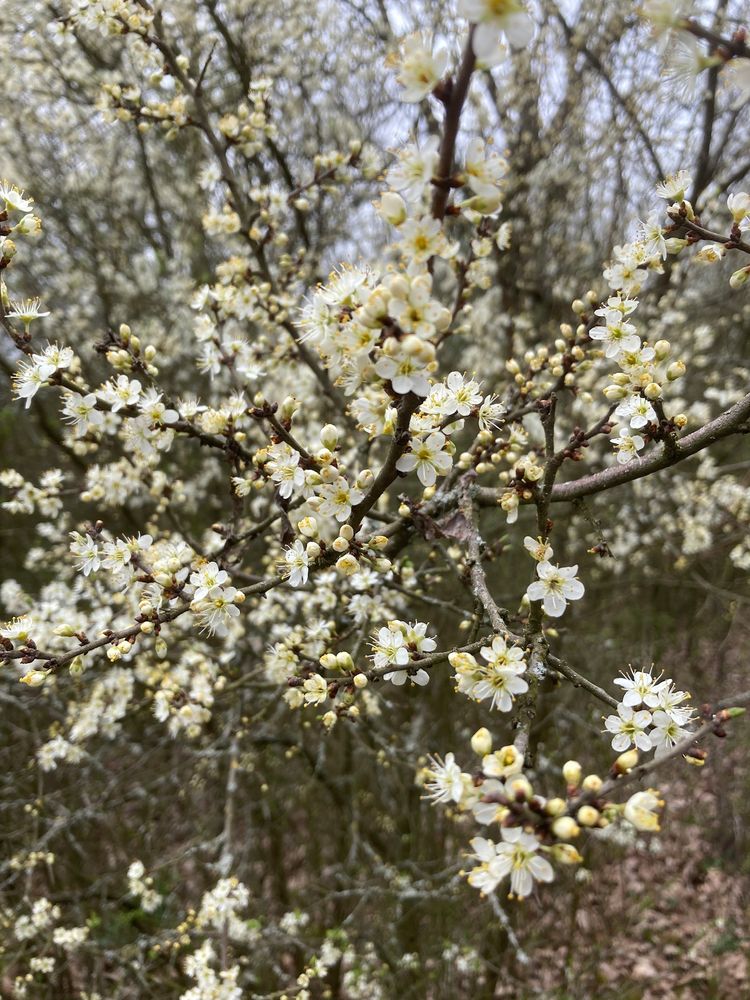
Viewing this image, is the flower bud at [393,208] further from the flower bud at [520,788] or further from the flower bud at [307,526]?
the flower bud at [520,788]

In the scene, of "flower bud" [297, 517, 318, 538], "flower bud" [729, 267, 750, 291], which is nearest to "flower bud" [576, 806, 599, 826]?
"flower bud" [297, 517, 318, 538]

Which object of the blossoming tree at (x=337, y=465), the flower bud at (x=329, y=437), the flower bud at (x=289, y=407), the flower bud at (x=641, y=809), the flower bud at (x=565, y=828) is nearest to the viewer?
the flower bud at (x=565, y=828)

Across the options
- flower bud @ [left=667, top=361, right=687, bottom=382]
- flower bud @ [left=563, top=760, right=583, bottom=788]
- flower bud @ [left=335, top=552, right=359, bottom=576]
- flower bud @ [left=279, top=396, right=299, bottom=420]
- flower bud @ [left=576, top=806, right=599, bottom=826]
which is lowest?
flower bud @ [left=576, top=806, right=599, bottom=826]

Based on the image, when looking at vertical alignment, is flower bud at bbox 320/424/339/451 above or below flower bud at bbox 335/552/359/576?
above

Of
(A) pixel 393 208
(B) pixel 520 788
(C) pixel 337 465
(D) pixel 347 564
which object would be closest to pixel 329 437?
(C) pixel 337 465

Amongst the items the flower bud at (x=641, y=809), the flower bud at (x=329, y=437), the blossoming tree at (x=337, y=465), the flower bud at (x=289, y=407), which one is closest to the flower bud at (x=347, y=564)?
the blossoming tree at (x=337, y=465)

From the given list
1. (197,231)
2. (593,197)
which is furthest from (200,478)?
(593,197)

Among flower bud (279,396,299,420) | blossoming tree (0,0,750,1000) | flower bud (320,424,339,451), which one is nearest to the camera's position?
blossoming tree (0,0,750,1000)

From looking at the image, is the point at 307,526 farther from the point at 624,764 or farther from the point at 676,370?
the point at 676,370

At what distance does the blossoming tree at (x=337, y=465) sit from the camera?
1.47 m

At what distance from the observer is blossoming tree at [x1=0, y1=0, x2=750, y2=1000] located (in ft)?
4.83

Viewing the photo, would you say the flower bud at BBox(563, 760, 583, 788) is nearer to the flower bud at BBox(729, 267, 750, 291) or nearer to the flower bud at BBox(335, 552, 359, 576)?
the flower bud at BBox(335, 552, 359, 576)

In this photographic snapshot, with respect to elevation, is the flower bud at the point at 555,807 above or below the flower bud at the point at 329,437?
below

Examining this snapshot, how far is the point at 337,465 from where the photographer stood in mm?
1720
